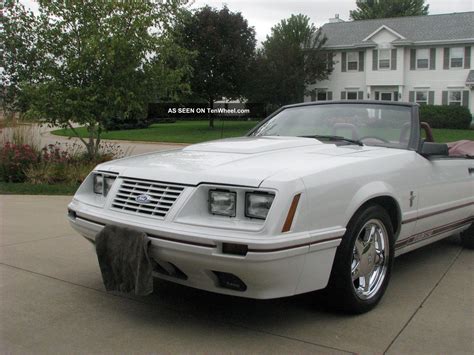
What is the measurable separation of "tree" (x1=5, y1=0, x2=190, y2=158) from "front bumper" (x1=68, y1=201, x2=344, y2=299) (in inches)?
313

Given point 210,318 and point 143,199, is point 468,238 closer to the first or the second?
point 210,318

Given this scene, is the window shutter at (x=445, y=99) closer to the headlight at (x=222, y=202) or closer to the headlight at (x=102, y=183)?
the headlight at (x=102, y=183)

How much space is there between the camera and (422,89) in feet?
119

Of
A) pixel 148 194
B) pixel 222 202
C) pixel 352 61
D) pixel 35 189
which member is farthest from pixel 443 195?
pixel 352 61

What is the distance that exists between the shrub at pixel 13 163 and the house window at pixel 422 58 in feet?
104

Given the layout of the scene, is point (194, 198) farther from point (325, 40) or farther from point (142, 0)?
point (325, 40)

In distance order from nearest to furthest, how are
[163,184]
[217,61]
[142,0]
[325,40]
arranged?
[163,184]
[142,0]
[217,61]
[325,40]

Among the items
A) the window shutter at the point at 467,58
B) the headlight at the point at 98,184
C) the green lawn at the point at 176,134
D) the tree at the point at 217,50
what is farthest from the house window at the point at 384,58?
the headlight at the point at 98,184

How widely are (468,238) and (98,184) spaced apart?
13.2ft

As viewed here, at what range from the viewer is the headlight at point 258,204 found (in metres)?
3.16

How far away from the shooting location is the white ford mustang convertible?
3131 mm

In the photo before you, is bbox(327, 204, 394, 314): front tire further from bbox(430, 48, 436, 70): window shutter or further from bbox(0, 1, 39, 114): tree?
bbox(430, 48, 436, 70): window shutter

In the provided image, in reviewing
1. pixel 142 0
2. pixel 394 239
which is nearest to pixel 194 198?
pixel 394 239

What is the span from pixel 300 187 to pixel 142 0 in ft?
30.8
